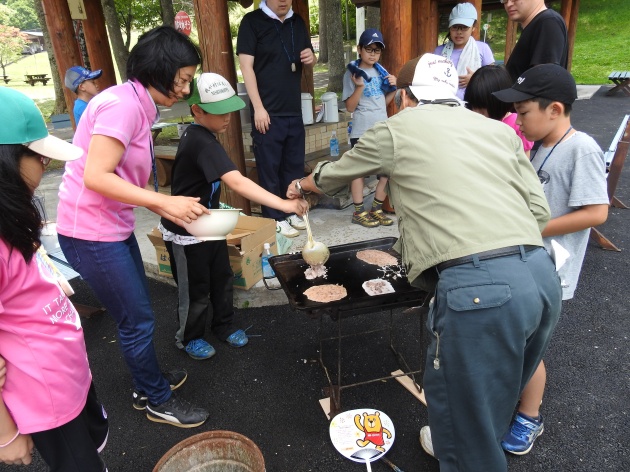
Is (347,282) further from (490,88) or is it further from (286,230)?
(286,230)

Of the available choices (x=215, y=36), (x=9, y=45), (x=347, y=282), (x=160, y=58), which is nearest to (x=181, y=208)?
Answer: (x=160, y=58)

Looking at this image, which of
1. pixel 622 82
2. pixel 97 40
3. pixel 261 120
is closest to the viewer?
pixel 261 120

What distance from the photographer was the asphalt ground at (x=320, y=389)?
241cm

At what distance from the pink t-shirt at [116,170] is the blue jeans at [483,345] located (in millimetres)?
1527

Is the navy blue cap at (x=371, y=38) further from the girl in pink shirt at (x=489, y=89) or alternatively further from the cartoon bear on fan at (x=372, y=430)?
the cartoon bear on fan at (x=372, y=430)

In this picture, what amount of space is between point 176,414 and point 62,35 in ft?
17.5

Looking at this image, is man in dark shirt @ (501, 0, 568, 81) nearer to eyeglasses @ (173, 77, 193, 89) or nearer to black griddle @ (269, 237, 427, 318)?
black griddle @ (269, 237, 427, 318)

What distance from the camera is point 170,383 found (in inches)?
116

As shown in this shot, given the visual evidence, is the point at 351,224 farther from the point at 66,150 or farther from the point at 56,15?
the point at 56,15

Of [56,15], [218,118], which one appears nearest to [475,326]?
[218,118]

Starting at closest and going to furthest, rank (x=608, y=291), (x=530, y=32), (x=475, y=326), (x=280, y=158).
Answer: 1. (x=475, y=326)
2. (x=530, y=32)
3. (x=608, y=291)
4. (x=280, y=158)

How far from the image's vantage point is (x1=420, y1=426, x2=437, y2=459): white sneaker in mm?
2367

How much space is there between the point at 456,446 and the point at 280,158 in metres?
3.47

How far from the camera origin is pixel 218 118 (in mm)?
2633
